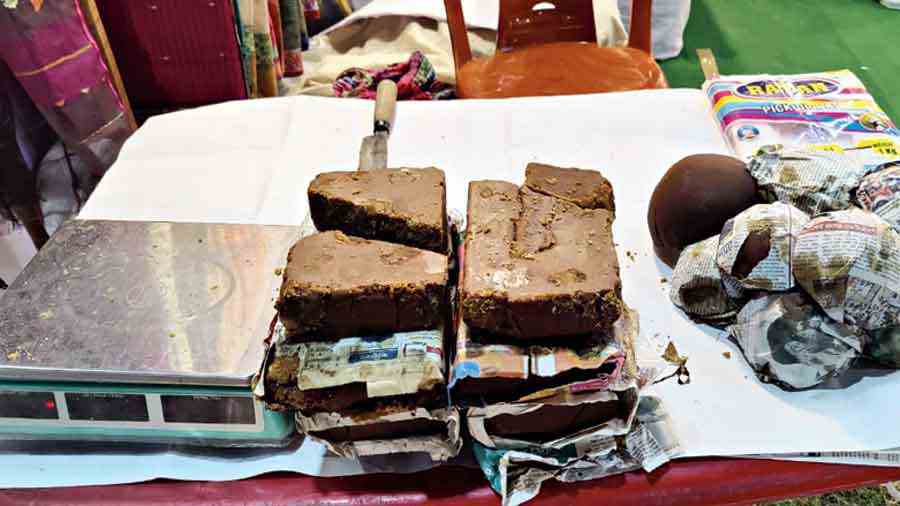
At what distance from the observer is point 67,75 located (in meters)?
1.54

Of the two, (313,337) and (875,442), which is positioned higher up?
(313,337)

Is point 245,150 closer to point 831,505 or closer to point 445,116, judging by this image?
point 445,116

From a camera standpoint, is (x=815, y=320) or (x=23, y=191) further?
(x=23, y=191)

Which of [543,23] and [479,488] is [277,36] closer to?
[543,23]

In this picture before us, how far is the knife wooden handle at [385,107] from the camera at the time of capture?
147 cm

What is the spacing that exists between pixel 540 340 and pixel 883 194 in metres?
0.52

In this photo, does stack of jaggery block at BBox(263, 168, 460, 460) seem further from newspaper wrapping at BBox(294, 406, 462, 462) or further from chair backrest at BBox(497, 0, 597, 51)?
chair backrest at BBox(497, 0, 597, 51)

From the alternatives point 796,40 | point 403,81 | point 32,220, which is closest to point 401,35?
point 403,81

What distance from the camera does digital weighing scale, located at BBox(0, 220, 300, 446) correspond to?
821 mm

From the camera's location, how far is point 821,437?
904 millimetres

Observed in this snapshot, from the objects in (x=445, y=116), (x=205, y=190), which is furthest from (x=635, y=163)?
(x=205, y=190)

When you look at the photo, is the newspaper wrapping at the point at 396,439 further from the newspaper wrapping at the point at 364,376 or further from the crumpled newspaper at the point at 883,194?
the crumpled newspaper at the point at 883,194

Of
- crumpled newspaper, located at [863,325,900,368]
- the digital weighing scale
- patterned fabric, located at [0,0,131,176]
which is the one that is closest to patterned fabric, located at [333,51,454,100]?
patterned fabric, located at [0,0,131,176]

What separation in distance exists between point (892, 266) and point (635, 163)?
1.91 ft
